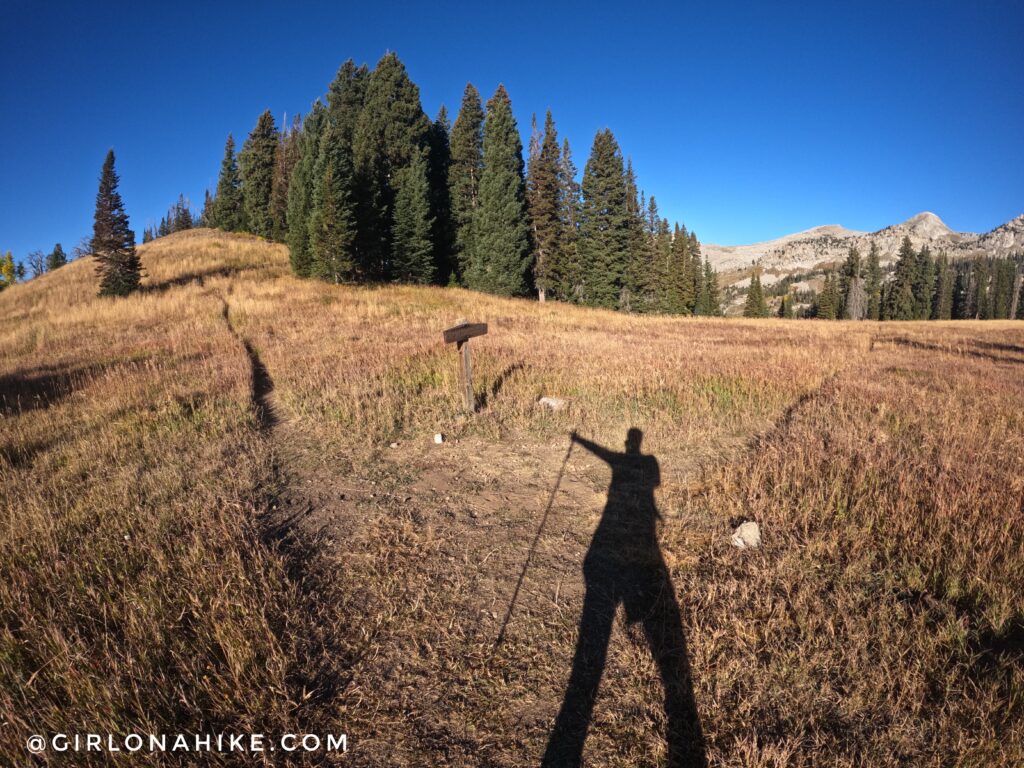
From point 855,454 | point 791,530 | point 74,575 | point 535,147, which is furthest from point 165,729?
point 535,147

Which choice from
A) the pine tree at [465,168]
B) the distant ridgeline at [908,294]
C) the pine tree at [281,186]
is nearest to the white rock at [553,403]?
the pine tree at [465,168]

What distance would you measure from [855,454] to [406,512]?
579 centimetres

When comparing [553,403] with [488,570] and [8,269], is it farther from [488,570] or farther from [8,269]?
[8,269]

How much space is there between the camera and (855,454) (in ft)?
19.0

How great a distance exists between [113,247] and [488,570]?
100 feet

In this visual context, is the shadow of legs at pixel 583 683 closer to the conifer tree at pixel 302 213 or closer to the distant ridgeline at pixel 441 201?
the distant ridgeline at pixel 441 201

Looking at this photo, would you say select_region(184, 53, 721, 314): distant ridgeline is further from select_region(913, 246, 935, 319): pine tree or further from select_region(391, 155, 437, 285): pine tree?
select_region(913, 246, 935, 319): pine tree

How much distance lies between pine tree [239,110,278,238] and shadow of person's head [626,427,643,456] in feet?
175

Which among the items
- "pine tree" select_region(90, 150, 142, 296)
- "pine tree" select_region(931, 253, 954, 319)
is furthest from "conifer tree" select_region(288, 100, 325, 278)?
"pine tree" select_region(931, 253, 954, 319)

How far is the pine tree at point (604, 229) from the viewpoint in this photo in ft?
128

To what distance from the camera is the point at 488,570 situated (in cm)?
394

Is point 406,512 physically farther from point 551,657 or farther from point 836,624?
point 836,624

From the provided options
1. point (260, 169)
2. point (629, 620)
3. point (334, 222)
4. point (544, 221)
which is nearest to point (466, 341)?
point (629, 620)

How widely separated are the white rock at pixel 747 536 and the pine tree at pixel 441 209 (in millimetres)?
32628
